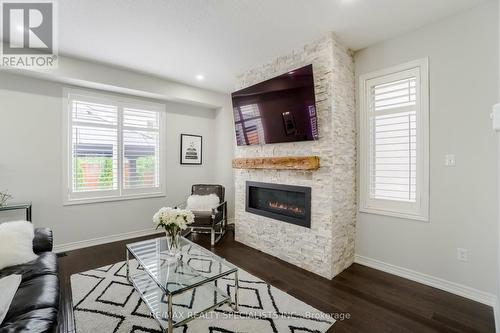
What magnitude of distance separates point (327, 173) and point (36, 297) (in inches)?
108

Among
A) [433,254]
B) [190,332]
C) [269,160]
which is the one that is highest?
[269,160]

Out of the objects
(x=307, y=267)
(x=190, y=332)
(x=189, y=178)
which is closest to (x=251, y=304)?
(x=190, y=332)

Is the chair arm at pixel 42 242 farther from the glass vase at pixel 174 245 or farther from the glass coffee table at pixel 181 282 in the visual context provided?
the glass vase at pixel 174 245

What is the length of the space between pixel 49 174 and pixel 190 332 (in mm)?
3189

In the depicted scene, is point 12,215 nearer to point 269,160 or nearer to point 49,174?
point 49,174

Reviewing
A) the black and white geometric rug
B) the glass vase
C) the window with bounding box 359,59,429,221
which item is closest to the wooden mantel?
the window with bounding box 359,59,429,221

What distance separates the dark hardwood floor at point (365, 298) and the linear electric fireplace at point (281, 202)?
2.02 feet

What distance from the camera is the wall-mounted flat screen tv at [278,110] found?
2900 mm

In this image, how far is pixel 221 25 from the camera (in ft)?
8.80

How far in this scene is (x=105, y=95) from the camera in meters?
4.03

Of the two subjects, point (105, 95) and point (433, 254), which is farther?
point (105, 95)

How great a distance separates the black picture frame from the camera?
16.3 ft

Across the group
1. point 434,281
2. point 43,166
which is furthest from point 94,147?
point 434,281

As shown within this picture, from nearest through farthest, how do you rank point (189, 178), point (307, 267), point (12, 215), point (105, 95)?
point (307, 267) < point (12, 215) < point (105, 95) < point (189, 178)
